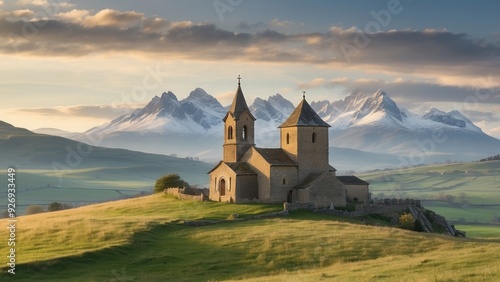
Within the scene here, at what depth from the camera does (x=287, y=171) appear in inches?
3140

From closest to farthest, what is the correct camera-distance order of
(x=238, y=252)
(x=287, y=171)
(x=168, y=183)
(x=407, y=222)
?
(x=238, y=252) → (x=407, y=222) → (x=287, y=171) → (x=168, y=183)

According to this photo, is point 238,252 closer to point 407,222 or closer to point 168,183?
point 407,222

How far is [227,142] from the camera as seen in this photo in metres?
87.7

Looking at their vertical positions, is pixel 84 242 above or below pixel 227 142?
below

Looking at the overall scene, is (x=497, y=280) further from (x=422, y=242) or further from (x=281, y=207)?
(x=281, y=207)

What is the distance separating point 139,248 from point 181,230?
8.53 meters

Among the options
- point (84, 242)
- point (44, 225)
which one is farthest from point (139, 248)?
point (44, 225)

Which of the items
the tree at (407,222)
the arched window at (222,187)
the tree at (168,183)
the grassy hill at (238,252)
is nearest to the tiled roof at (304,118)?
the arched window at (222,187)

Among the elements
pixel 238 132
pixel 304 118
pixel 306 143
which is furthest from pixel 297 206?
pixel 238 132

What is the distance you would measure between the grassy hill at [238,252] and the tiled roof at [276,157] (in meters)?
15.5

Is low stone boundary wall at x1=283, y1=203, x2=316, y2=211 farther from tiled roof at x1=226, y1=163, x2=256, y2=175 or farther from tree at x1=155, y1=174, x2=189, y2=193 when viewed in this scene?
tree at x1=155, y1=174, x2=189, y2=193

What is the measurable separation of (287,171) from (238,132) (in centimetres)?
1032

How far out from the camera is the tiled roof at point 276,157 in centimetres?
7950

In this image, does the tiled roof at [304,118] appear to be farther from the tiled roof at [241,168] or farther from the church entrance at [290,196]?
the church entrance at [290,196]
